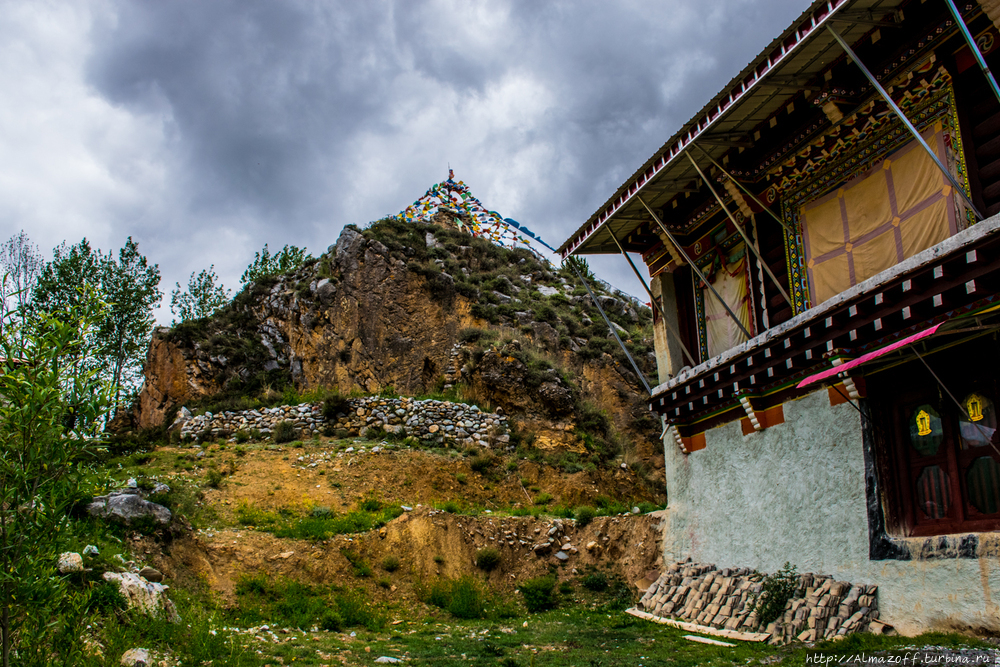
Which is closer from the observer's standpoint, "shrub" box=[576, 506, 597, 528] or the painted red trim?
the painted red trim

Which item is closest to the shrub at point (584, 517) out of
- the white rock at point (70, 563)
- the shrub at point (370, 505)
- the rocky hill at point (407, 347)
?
the shrub at point (370, 505)

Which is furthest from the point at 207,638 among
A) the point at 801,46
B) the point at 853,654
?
the point at 801,46

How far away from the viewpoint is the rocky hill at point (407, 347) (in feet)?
87.2

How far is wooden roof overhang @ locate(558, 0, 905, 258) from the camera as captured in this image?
9047mm

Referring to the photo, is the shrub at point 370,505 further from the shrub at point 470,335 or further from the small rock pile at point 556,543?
the shrub at point 470,335

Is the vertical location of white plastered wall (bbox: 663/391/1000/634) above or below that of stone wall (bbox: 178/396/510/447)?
below

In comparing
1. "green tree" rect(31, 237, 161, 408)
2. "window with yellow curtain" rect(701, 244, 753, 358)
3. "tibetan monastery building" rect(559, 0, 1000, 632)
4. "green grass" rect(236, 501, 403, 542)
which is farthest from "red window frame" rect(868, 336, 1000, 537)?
"green tree" rect(31, 237, 161, 408)

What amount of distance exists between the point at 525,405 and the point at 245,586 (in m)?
14.8

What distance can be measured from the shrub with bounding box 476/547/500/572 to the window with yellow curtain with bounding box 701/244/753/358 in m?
6.23

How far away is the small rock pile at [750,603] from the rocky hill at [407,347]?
12.4 metres

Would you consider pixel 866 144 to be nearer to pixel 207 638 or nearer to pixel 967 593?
pixel 967 593

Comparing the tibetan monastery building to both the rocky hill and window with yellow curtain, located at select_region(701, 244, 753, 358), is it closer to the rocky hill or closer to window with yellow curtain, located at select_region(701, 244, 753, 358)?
window with yellow curtain, located at select_region(701, 244, 753, 358)

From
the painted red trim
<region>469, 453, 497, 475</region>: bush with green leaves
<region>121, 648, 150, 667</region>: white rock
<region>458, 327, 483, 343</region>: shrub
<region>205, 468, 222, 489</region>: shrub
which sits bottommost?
<region>121, 648, 150, 667</region>: white rock

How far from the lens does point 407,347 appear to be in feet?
99.5
